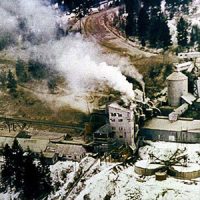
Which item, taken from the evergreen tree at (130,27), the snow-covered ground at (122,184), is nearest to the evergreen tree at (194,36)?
the evergreen tree at (130,27)

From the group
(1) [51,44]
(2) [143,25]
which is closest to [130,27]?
(2) [143,25]

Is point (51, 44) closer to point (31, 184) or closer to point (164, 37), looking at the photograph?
point (164, 37)

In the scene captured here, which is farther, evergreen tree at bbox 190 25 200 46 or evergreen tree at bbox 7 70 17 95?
evergreen tree at bbox 190 25 200 46

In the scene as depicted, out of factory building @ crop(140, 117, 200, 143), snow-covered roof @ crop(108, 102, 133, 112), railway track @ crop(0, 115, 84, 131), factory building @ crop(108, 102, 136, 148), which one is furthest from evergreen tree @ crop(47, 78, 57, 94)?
factory building @ crop(140, 117, 200, 143)

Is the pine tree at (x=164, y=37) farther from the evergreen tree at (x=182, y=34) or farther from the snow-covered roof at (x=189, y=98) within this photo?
the snow-covered roof at (x=189, y=98)

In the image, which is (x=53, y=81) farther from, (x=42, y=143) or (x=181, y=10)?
(x=181, y=10)

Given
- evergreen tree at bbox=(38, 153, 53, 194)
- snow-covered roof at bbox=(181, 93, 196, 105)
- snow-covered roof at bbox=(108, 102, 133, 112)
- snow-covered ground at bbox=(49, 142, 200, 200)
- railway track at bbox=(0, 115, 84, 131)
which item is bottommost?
snow-covered ground at bbox=(49, 142, 200, 200)

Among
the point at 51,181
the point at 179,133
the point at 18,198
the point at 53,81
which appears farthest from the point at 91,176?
the point at 53,81

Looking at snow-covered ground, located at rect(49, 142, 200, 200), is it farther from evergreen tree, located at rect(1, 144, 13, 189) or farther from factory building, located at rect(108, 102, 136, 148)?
evergreen tree, located at rect(1, 144, 13, 189)
